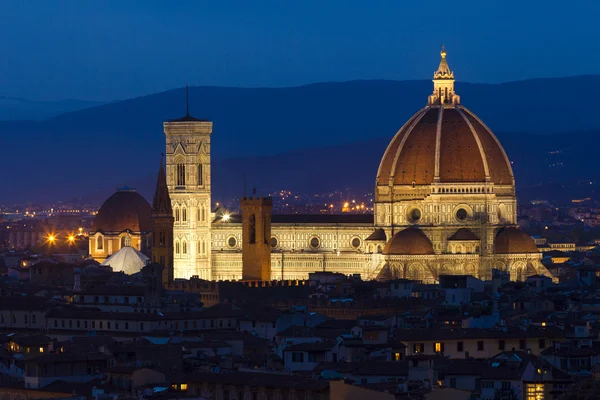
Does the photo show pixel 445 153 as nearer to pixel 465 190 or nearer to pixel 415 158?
pixel 415 158

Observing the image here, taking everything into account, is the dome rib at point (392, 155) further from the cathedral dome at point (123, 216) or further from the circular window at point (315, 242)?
the cathedral dome at point (123, 216)

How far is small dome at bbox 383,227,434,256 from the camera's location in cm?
15125

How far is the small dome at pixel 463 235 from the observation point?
509 feet

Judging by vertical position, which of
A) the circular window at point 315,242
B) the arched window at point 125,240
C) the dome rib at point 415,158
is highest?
the dome rib at point 415,158

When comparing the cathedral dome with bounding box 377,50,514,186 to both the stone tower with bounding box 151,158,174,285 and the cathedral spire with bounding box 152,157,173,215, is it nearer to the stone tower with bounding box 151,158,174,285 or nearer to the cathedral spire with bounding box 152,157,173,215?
the cathedral spire with bounding box 152,157,173,215

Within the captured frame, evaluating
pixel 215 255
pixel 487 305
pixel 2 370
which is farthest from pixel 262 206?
pixel 2 370

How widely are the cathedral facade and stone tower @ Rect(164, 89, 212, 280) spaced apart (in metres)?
0.06

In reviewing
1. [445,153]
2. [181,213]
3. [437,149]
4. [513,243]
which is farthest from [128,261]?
[513,243]

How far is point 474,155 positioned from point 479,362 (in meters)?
86.6

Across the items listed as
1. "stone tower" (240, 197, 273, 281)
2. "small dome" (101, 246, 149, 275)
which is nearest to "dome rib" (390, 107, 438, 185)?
"stone tower" (240, 197, 273, 281)

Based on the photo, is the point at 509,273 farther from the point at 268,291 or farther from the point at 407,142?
the point at 268,291

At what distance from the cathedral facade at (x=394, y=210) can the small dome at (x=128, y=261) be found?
4641 mm

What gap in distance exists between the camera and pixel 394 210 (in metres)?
159

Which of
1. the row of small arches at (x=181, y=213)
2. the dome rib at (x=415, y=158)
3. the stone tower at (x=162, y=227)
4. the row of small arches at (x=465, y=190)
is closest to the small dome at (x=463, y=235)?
the row of small arches at (x=465, y=190)
